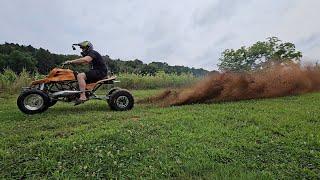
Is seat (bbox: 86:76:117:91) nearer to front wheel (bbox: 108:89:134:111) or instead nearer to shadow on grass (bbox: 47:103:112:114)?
front wheel (bbox: 108:89:134:111)

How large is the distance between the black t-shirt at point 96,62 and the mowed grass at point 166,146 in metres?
2.36

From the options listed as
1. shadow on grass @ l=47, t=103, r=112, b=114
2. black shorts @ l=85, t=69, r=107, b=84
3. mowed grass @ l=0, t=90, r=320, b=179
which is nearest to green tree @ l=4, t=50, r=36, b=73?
shadow on grass @ l=47, t=103, r=112, b=114

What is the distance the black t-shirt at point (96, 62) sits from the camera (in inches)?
467

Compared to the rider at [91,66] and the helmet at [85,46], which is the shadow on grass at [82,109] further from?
the helmet at [85,46]

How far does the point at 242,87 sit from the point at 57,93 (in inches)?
245

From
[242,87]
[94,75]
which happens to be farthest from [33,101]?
[242,87]

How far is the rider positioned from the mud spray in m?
2.44

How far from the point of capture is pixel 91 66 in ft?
→ 39.8

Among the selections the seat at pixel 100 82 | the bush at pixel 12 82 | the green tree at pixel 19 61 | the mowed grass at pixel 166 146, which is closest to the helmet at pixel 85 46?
the seat at pixel 100 82

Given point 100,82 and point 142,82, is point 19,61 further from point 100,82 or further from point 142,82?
point 100,82

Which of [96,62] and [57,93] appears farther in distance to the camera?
[96,62]

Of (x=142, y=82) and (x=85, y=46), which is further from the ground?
(x=85, y=46)

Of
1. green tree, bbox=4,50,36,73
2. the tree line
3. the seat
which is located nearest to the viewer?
the seat

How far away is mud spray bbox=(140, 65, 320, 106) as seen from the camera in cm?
1340
